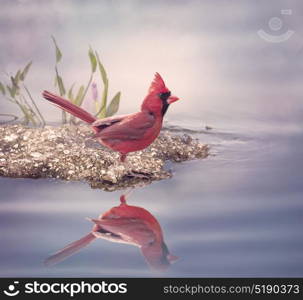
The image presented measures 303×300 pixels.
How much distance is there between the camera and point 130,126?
79.8 inches

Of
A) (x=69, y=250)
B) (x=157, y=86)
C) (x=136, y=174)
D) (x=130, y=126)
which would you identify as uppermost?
(x=157, y=86)

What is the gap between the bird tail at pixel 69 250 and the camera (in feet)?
6.61

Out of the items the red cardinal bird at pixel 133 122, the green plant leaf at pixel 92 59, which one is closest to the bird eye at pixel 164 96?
the red cardinal bird at pixel 133 122

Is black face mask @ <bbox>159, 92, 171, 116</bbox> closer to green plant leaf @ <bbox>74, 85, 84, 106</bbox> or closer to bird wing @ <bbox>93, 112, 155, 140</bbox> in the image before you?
bird wing @ <bbox>93, 112, 155, 140</bbox>

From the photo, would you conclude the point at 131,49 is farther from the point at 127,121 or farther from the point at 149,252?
the point at 149,252

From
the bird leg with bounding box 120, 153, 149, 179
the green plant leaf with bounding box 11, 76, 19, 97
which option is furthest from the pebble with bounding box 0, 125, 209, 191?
the green plant leaf with bounding box 11, 76, 19, 97

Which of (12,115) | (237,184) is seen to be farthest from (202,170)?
(12,115)

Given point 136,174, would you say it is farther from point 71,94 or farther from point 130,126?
point 71,94

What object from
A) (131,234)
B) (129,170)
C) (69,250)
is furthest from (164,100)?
(69,250)

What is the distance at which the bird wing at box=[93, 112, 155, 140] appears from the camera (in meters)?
2.03

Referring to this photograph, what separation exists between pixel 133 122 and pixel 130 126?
0.01 m

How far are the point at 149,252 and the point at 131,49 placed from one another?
23.3 inches

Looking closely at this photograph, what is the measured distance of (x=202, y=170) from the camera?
2066mm

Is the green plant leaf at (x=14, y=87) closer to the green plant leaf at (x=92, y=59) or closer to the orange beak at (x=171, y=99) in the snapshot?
the green plant leaf at (x=92, y=59)
